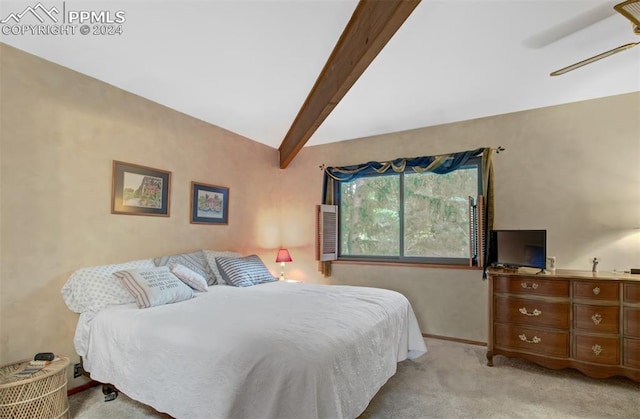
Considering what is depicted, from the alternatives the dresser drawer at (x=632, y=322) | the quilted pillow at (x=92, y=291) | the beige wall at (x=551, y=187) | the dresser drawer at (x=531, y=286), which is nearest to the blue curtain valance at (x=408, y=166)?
the beige wall at (x=551, y=187)

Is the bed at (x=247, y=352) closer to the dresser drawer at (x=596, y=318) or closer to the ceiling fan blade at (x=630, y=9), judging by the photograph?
the dresser drawer at (x=596, y=318)

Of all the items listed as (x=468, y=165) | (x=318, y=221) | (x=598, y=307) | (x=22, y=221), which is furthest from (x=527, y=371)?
(x=22, y=221)

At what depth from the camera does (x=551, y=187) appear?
133 inches

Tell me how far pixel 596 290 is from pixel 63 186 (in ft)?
14.3

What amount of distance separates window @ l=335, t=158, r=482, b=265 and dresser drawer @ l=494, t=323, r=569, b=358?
871mm

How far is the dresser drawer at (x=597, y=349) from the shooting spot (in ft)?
8.48

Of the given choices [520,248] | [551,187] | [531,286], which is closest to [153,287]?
[531,286]

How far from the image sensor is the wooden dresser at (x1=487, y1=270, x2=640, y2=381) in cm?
256

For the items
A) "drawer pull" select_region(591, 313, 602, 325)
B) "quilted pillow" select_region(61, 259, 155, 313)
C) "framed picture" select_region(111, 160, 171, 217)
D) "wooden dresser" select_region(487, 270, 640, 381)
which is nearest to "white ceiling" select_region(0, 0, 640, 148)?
"framed picture" select_region(111, 160, 171, 217)

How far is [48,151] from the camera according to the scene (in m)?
2.46

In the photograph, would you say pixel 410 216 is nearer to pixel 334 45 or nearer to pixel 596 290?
pixel 596 290

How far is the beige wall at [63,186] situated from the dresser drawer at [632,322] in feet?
13.2

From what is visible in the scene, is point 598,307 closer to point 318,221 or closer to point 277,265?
point 318,221

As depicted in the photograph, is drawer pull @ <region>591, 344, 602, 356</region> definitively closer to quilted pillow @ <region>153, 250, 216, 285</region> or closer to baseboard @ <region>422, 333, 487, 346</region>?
baseboard @ <region>422, 333, 487, 346</region>
